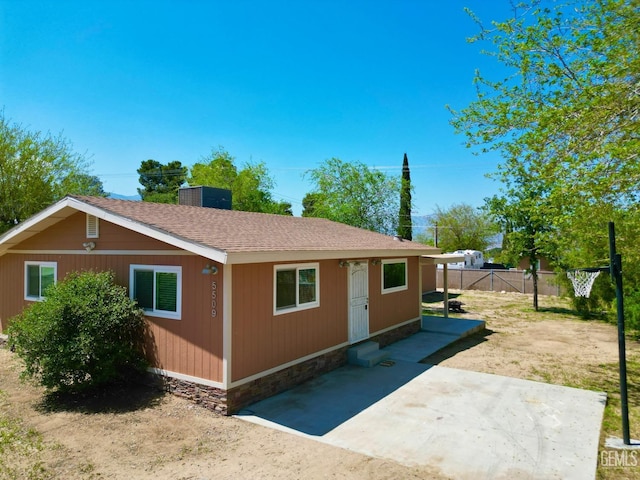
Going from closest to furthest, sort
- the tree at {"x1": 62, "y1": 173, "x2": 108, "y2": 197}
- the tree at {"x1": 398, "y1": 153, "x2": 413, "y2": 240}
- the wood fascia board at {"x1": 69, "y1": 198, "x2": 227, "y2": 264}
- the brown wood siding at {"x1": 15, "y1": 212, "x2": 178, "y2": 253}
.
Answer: the wood fascia board at {"x1": 69, "y1": 198, "x2": 227, "y2": 264} < the brown wood siding at {"x1": 15, "y1": 212, "x2": 178, "y2": 253} < the tree at {"x1": 62, "y1": 173, "x2": 108, "y2": 197} < the tree at {"x1": 398, "y1": 153, "x2": 413, "y2": 240}

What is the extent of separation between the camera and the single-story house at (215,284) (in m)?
6.16

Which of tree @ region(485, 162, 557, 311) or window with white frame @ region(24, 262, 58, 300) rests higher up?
tree @ region(485, 162, 557, 311)

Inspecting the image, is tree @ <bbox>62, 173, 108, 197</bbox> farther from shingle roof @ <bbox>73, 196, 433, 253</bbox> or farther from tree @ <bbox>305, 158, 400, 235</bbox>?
tree @ <bbox>305, 158, 400, 235</bbox>

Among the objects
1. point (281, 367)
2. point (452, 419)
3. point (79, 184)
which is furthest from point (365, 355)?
point (79, 184)

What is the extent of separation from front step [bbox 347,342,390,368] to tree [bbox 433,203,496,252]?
122 feet

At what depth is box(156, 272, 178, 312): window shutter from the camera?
6777 mm

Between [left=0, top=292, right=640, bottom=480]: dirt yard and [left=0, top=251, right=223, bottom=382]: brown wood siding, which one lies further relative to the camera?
[left=0, top=251, right=223, bottom=382]: brown wood siding

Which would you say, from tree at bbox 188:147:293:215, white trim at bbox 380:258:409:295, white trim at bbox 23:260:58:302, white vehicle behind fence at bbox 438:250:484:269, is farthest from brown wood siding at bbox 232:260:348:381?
white vehicle behind fence at bbox 438:250:484:269

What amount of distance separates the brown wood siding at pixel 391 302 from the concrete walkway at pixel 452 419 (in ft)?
6.84

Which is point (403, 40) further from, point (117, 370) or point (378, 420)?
point (117, 370)

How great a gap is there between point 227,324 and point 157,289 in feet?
6.15

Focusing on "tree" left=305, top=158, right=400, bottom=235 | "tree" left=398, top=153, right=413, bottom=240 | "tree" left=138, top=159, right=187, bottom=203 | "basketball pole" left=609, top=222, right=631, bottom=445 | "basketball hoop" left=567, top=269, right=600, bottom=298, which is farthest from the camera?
"tree" left=138, top=159, right=187, bottom=203

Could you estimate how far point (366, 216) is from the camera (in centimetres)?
2448

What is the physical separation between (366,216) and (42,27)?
18314 millimetres
